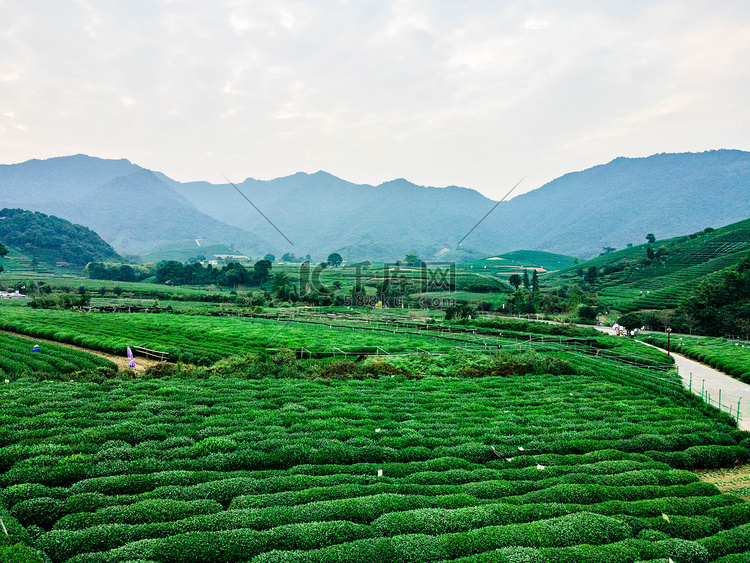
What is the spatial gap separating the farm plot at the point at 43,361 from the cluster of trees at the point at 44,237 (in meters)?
181

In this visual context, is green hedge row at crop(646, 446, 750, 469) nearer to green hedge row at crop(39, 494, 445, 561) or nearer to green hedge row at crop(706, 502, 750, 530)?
green hedge row at crop(706, 502, 750, 530)

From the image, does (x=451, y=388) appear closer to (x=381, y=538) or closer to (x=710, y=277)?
(x=381, y=538)

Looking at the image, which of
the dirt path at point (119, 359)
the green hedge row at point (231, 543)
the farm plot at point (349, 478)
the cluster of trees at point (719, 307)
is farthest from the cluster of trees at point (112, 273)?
the cluster of trees at point (719, 307)

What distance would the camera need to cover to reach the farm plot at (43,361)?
24.4 m

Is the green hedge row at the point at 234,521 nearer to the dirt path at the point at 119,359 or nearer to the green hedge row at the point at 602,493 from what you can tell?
the green hedge row at the point at 602,493

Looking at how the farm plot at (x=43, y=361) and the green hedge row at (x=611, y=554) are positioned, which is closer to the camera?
the green hedge row at (x=611, y=554)

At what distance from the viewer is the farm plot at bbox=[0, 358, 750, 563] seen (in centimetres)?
877

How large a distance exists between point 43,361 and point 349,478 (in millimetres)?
27501

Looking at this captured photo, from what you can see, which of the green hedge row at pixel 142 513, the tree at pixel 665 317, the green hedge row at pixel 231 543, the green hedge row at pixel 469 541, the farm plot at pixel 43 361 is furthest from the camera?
the tree at pixel 665 317

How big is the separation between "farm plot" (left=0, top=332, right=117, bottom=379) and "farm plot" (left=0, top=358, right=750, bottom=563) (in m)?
6.12

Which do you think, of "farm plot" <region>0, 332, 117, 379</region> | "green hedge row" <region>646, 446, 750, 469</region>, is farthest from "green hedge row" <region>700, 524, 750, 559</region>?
Result: "farm plot" <region>0, 332, 117, 379</region>

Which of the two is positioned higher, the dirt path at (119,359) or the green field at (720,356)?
the dirt path at (119,359)

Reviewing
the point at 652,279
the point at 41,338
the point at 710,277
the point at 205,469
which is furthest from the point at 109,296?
the point at 652,279

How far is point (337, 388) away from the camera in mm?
24688
